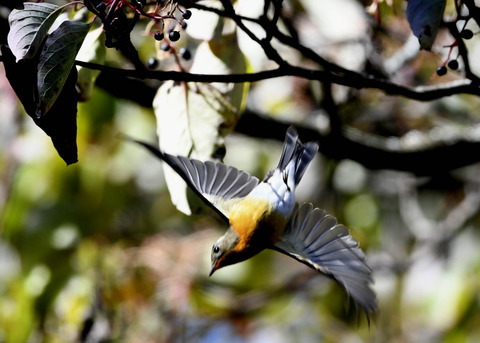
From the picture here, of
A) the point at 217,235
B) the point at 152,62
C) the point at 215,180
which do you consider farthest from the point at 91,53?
the point at 217,235

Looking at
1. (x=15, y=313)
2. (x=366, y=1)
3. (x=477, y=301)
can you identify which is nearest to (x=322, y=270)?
(x=366, y=1)

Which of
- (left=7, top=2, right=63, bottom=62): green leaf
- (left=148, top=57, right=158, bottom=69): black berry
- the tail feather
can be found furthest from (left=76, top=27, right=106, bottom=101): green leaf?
the tail feather

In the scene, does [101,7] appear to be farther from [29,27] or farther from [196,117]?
[196,117]

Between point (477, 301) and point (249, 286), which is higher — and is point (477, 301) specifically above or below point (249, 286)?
above

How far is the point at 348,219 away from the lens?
2.88 meters

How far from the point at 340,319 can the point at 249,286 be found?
566mm

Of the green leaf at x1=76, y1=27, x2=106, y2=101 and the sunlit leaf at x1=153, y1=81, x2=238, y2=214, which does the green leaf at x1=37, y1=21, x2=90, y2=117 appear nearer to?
the green leaf at x1=76, y1=27, x2=106, y2=101

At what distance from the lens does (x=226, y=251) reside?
1403mm

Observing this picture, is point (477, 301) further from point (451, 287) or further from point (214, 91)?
point (214, 91)

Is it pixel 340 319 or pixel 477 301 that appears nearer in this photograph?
pixel 477 301

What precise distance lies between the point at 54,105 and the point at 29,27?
10 centimetres

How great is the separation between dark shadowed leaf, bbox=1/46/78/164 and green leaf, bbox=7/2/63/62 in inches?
1.7

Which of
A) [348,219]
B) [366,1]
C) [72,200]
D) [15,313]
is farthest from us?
[348,219]

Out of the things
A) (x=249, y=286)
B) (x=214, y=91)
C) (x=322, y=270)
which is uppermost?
(x=214, y=91)
